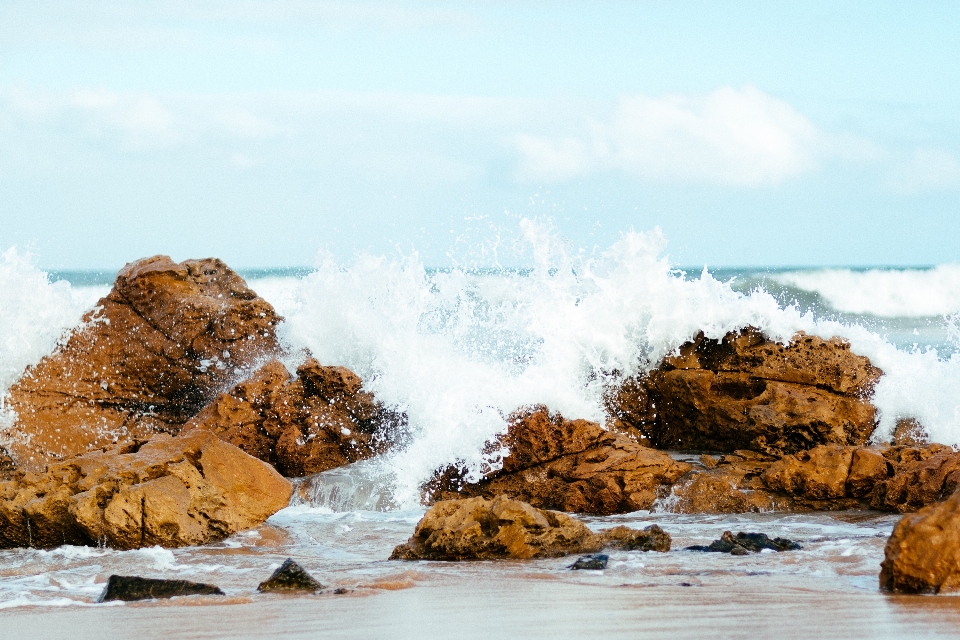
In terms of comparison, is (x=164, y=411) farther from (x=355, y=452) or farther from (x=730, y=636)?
(x=730, y=636)

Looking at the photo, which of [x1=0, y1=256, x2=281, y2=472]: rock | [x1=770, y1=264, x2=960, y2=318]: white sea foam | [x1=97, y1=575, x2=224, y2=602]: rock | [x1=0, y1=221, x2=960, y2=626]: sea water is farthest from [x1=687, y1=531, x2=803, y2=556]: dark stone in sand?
[x1=770, y1=264, x2=960, y2=318]: white sea foam

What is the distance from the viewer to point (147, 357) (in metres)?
9.25

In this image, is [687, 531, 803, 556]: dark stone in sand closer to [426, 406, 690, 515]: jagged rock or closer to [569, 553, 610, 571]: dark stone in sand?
[569, 553, 610, 571]: dark stone in sand

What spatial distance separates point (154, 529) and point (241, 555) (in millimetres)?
523

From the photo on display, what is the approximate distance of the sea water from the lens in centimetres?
524

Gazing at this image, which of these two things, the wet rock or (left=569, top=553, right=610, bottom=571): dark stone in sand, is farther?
the wet rock

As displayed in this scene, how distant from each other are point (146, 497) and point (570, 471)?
2.74 metres

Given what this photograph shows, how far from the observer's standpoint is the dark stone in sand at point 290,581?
4777 millimetres

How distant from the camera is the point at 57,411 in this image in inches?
352

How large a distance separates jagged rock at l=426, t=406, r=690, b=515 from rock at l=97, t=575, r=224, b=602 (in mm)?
2824

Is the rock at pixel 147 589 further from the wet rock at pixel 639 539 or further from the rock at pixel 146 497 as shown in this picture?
the wet rock at pixel 639 539

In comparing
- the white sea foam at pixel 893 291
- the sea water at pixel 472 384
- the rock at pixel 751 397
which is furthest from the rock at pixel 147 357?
the white sea foam at pixel 893 291

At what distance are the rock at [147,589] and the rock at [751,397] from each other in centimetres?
418

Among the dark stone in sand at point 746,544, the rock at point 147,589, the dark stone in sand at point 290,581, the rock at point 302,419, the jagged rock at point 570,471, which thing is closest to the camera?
the rock at point 147,589
